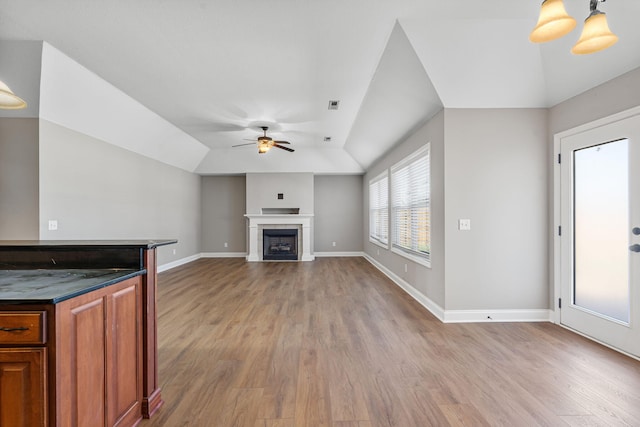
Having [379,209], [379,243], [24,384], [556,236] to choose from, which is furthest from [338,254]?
[24,384]

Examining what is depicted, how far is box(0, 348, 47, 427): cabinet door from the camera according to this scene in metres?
1.19

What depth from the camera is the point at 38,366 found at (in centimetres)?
119

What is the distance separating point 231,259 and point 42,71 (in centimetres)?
604

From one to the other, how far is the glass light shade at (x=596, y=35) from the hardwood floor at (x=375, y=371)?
216 cm

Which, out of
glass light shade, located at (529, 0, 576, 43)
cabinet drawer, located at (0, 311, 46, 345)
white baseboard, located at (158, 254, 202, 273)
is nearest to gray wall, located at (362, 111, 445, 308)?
glass light shade, located at (529, 0, 576, 43)

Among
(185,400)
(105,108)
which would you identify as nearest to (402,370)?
(185,400)

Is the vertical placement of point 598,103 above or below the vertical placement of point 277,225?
above

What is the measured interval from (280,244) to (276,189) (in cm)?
157

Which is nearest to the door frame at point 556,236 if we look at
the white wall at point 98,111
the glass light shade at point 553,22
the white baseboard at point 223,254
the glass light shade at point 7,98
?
the glass light shade at point 553,22

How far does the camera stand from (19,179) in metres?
3.60

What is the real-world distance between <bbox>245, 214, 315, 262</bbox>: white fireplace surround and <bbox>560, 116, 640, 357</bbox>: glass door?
590 centimetres

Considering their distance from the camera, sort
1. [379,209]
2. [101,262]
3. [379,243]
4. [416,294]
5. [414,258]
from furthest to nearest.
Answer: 1. [379,209]
2. [379,243]
3. [414,258]
4. [416,294]
5. [101,262]

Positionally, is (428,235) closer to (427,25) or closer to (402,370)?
(402,370)

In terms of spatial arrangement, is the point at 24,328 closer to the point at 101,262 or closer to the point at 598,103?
the point at 101,262
